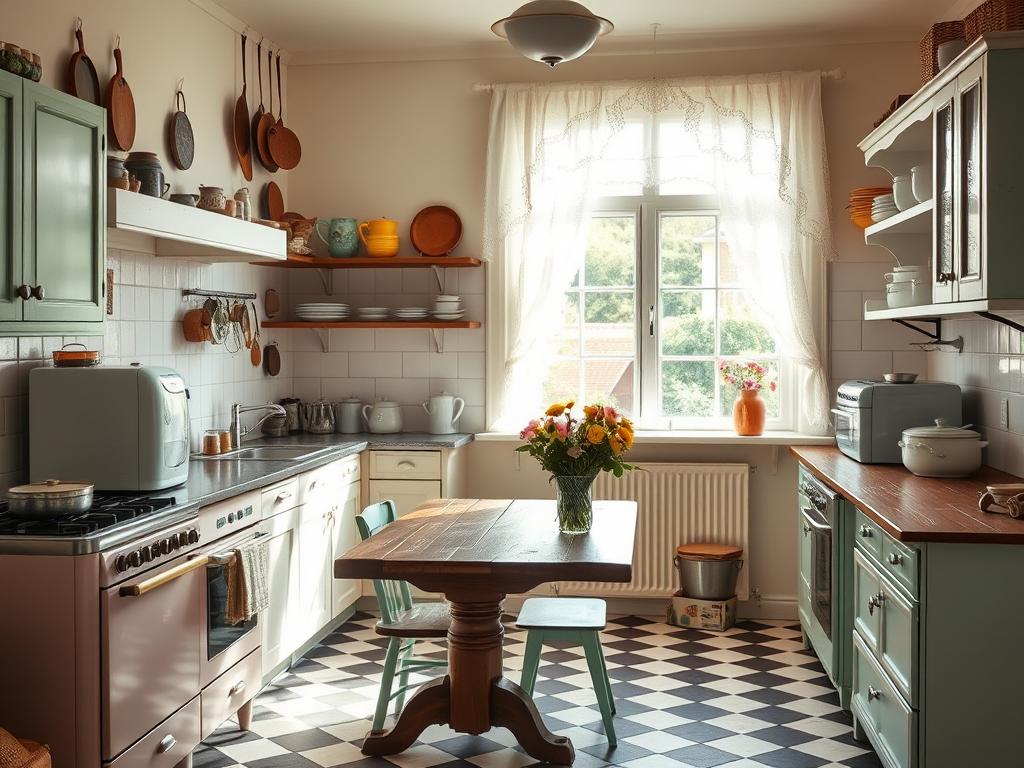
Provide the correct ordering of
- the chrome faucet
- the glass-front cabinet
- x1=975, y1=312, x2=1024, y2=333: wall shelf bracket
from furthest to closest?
1. the chrome faucet
2. x1=975, y1=312, x2=1024, y2=333: wall shelf bracket
3. the glass-front cabinet

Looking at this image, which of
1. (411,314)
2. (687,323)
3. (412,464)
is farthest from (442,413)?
(687,323)

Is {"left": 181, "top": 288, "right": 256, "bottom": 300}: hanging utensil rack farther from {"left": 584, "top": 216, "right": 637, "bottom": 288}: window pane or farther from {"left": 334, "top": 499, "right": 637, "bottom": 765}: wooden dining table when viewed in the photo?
{"left": 584, "top": 216, "right": 637, "bottom": 288}: window pane

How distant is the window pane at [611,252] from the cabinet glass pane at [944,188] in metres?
2.04

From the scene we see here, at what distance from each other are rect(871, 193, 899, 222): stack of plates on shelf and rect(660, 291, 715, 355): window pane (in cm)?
104

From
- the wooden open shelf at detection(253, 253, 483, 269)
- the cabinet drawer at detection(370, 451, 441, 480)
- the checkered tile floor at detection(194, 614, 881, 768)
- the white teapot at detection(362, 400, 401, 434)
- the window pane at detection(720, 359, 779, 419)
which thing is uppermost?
the wooden open shelf at detection(253, 253, 483, 269)

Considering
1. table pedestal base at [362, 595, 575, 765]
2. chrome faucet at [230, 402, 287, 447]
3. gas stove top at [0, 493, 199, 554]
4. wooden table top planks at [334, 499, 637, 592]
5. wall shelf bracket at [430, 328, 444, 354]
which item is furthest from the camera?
wall shelf bracket at [430, 328, 444, 354]

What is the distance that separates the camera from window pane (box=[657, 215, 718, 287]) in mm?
5375

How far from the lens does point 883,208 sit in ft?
14.7

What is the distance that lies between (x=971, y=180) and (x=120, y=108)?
294cm

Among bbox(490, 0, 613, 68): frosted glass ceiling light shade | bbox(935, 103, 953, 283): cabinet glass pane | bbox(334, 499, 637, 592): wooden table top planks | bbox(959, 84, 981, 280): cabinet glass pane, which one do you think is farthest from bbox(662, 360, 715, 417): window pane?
bbox(490, 0, 613, 68): frosted glass ceiling light shade

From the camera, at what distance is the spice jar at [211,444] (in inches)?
177

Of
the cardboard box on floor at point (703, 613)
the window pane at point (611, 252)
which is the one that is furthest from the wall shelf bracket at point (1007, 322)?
the window pane at point (611, 252)

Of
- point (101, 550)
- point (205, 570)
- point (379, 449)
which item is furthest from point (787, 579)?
point (101, 550)

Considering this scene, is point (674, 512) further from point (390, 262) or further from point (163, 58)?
point (163, 58)
